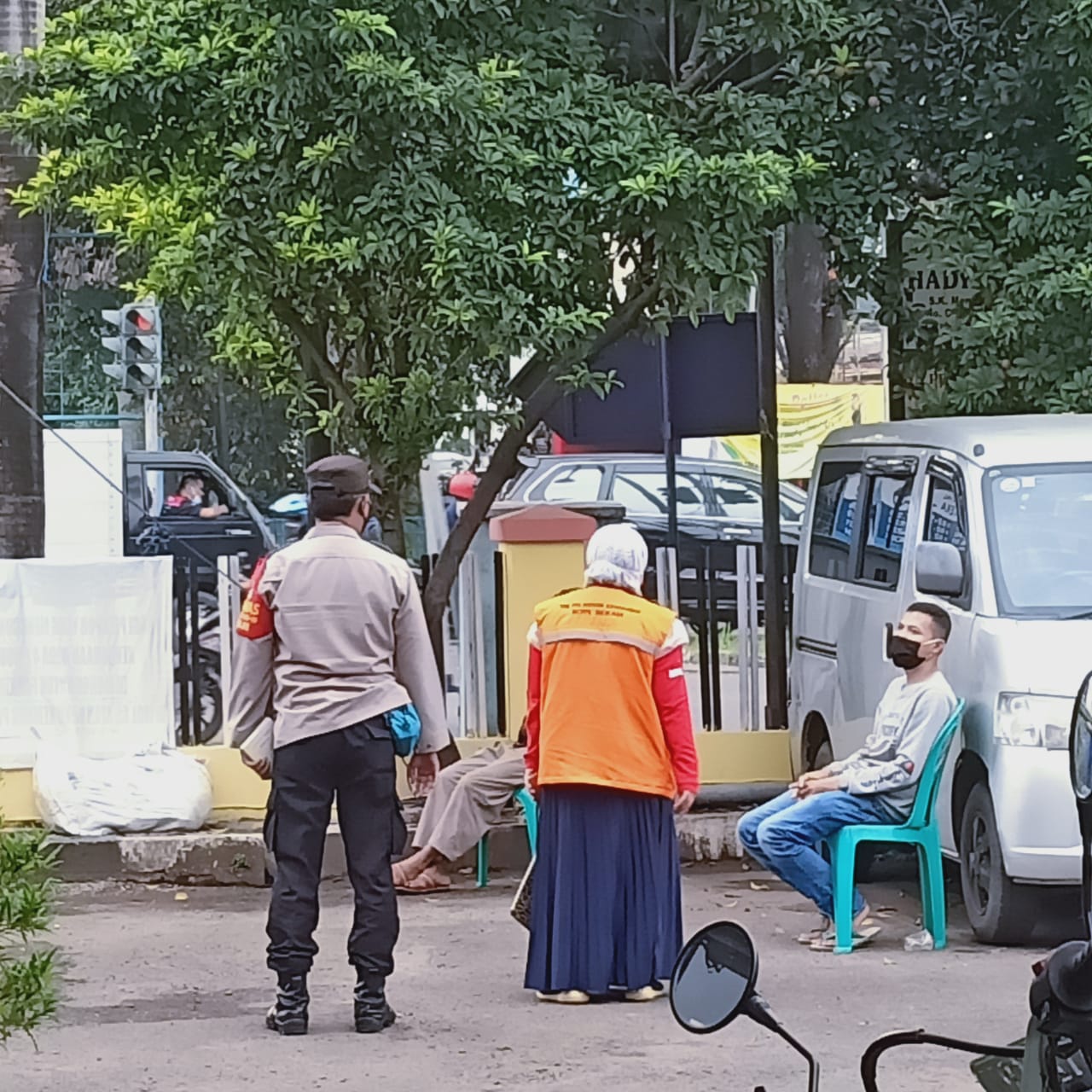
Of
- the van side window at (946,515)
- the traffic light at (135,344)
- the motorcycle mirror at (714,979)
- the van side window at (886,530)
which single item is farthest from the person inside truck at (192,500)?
the motorcycle mirror at (714,979)

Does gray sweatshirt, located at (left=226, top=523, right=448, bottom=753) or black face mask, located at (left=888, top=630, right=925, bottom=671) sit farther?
black face mask, located at (left=888, top=630, right=925, bottom=671)

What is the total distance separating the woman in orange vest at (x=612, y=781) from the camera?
23.9ft

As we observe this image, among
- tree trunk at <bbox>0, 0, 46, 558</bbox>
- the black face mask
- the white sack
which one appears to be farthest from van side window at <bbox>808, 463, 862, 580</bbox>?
tree trunk at <bbox>0, 0, 46, 558</bbox>

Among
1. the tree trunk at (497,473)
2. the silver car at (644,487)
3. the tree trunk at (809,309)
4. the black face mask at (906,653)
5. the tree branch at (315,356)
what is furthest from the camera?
the silver car at (644,487)

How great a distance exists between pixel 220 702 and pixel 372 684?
12.3 ft

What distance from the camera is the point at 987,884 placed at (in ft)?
26.9

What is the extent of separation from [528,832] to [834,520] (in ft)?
7.44

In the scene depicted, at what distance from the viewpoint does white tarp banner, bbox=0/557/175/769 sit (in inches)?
397

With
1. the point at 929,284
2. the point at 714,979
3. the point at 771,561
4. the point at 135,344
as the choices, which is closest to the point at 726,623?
the point at 771,561

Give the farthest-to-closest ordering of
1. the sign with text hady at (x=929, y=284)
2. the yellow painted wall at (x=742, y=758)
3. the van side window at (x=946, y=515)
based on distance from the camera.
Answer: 1. the sign with text hady at (x=929, y=284)
2. the yellow painted wall at (x=742, y=758)
3. the van side window at (x=946, y=515)

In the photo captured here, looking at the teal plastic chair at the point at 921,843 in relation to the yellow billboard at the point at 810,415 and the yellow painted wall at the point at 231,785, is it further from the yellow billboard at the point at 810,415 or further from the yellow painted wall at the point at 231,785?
the yellow billboard at the point at 810,415

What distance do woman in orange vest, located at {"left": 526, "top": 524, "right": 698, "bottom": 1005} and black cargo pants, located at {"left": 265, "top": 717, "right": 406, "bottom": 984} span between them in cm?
73

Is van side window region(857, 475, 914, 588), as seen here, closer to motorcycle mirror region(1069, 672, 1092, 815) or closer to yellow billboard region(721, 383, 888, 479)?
yellow billboard region(721, 383, 888, 479)

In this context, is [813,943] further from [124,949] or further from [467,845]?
[124,949]
